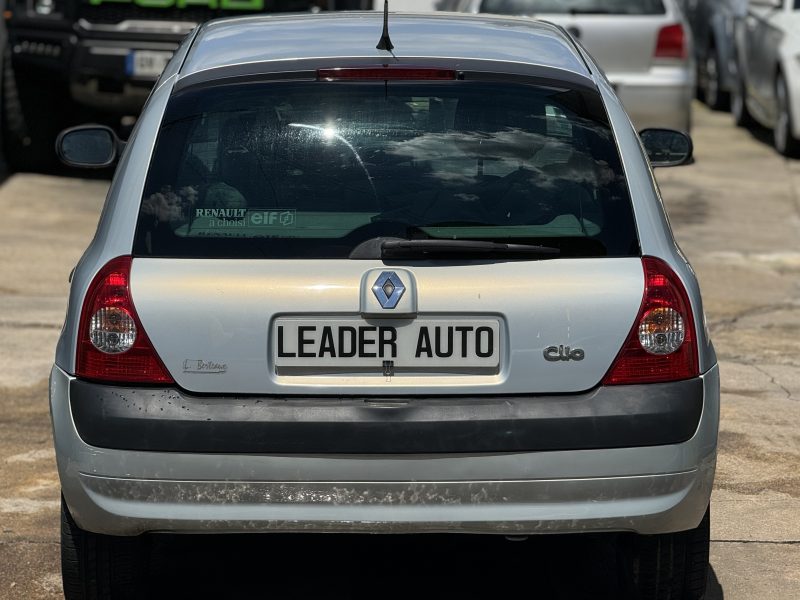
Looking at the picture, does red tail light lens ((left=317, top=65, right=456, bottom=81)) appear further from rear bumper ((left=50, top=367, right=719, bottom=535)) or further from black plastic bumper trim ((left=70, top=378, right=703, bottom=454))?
rear bumper ((left=50, top=367, right=719, bottom=535))

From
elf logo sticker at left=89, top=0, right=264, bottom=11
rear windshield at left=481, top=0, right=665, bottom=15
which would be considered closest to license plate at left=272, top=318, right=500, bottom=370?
elf logo sticker at left=89, top=0, right=264, bottom=11

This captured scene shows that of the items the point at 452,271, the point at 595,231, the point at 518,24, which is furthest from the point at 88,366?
the point at 518,24

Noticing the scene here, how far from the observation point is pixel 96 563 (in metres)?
4.11

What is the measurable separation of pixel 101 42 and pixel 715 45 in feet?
25.5

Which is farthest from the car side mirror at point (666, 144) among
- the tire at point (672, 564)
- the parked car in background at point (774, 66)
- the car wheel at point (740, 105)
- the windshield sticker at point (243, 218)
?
the car wheel at point (740, 105)

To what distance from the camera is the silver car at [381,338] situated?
369 cm

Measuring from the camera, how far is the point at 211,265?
12.4ft

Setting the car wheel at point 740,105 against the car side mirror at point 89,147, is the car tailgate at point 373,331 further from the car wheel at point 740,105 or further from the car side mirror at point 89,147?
the car wheel at point 740,105

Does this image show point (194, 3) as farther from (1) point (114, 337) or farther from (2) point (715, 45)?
(1) point (114, 337)

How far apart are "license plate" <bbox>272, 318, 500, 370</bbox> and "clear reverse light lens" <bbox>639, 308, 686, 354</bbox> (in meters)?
0.35

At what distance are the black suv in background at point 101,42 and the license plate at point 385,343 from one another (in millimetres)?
8056

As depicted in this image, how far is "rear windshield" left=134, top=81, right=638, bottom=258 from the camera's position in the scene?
151 inches

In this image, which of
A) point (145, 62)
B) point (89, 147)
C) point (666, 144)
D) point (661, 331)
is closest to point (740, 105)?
point (145, 62)

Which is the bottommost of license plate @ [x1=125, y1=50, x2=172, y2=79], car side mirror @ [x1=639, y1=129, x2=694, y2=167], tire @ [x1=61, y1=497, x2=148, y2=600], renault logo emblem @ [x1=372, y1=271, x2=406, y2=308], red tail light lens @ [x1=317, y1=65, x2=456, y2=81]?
license plate @ [x1=125, y1=50, x2=172, y2=79]
